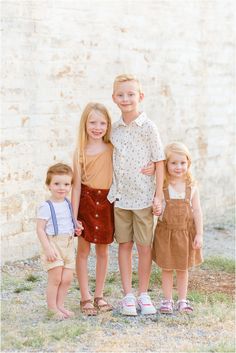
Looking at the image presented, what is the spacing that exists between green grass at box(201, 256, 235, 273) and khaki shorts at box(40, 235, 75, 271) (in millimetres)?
2312

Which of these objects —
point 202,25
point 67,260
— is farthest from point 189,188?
point 202,25

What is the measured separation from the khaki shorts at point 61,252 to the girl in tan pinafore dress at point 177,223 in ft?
1.99

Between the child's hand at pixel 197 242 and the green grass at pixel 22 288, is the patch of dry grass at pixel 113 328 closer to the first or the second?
the green grass at pixel 22 288

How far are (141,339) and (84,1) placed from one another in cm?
353

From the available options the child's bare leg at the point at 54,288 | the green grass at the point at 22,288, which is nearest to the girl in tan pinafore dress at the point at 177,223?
the child's bare leg at the point at 54,288

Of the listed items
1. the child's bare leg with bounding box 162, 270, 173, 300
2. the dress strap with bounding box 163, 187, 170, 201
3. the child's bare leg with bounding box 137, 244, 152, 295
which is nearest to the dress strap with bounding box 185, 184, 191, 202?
the dress strap with bounding box 163, 187, 170, 201

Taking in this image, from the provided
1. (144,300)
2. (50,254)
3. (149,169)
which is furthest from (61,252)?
(149,169)

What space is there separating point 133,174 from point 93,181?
268mm

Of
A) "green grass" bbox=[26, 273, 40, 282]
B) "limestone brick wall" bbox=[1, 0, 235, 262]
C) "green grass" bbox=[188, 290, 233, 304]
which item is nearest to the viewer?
"green grass" bbox=[188, 290, 233, 304]

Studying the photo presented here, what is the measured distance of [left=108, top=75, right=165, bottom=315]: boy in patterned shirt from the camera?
17.7 feet

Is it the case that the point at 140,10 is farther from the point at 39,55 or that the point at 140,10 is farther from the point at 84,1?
the point at 39,55

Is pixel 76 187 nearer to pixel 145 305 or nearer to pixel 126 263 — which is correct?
pixel 126 263

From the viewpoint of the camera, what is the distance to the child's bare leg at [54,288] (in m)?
5.25

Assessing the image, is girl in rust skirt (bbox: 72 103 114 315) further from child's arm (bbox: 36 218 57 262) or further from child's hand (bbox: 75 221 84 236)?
child's arm (bbox: 36 218 57 262)
